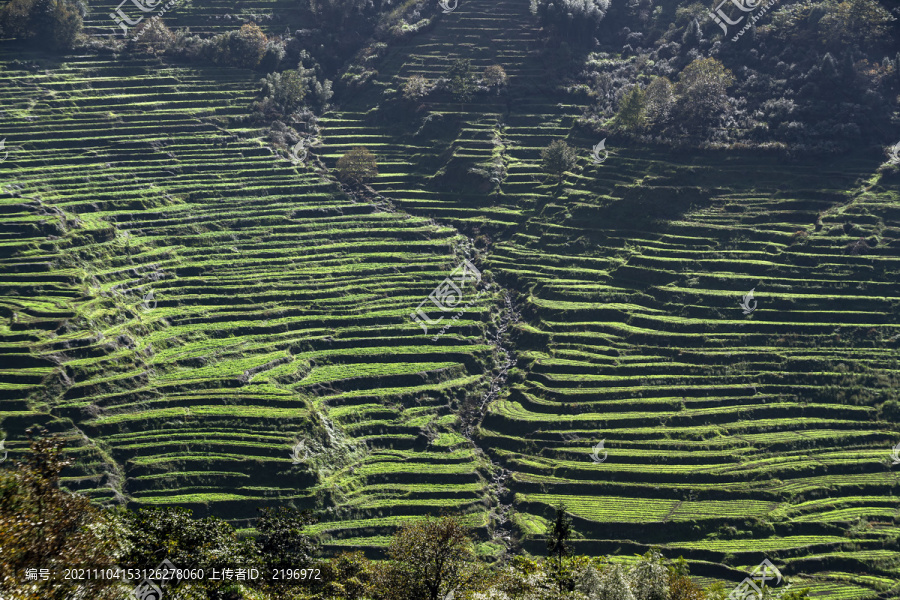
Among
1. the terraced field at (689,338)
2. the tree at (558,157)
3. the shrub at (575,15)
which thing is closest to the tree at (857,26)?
the terraced field at (689,338)

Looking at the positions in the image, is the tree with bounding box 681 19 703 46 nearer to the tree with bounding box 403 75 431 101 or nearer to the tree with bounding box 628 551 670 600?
the tree with bounding box 403 75 431 101

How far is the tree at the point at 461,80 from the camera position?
261 ft

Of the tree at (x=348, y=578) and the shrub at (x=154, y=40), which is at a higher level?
the shrub at (x=154, y=40)

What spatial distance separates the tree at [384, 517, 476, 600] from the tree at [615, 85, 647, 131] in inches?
1973

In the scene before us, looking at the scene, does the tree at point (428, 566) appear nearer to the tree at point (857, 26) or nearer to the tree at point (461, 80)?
the tree at point (461, 80)

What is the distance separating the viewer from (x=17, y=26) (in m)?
84.0

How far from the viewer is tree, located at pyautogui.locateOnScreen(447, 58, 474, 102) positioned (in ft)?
261

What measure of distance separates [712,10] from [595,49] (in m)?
13.5

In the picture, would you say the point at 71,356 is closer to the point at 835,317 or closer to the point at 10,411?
the point at 10,411

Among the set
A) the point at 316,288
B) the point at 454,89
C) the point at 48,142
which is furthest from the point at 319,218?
the point at 48,142

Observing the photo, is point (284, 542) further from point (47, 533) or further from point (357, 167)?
point (357, 167)

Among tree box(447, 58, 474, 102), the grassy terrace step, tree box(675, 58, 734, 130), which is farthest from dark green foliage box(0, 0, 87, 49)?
tree box(675, 58, 734, 130)

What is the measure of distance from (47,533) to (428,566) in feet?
47.9

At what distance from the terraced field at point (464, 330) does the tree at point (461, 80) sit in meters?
1.46
